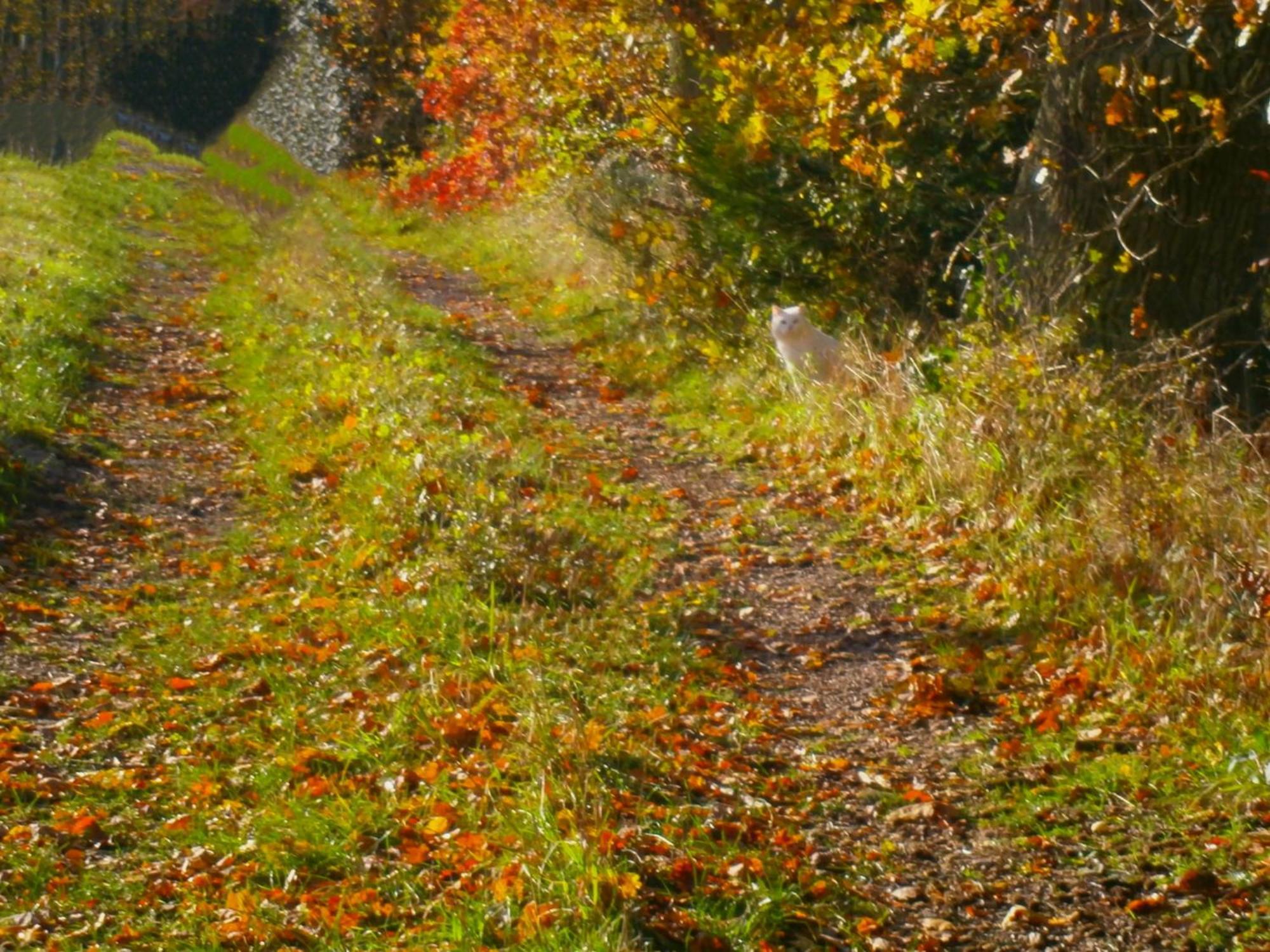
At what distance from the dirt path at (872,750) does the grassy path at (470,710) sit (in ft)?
0.05

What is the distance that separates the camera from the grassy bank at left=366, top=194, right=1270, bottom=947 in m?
5.14

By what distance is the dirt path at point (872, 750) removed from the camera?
15.0ft

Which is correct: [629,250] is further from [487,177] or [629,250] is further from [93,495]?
[487,177]

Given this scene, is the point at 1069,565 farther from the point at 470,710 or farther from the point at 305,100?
the point at 305,100

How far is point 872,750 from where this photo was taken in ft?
19.0

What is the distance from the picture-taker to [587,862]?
442 centimetres

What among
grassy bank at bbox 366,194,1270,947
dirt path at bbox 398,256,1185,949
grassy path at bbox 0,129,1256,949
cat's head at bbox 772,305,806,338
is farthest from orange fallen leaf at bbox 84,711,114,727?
cat's head at bbox 772,305,806,338

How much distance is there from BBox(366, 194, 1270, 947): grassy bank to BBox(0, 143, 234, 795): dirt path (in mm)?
3572

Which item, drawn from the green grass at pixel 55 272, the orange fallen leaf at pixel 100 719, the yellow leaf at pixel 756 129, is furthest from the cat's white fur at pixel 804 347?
the orange fallen leaf at pixel 100 719

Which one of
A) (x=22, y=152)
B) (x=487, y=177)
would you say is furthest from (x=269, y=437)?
(x=22, y=152)

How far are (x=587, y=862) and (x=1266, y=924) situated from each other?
6.90 ft

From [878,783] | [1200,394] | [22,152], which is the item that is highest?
[1200,394]

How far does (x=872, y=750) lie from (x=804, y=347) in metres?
4.99

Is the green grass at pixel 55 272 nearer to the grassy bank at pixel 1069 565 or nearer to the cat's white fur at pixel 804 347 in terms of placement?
the grassy bank at pixel 1069 565
